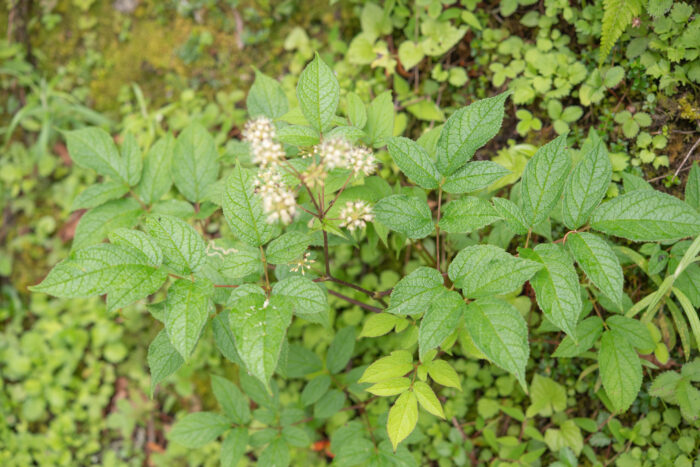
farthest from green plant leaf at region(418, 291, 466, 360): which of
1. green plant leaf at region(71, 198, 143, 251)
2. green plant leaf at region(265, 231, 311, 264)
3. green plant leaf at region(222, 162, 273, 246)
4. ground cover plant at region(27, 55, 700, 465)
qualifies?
green plant leaf at region(71, 198, 143, 251)

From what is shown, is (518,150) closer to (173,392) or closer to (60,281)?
(60,281)

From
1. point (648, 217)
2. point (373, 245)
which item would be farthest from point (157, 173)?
point (648, 217)

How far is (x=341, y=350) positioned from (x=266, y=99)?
1250mm

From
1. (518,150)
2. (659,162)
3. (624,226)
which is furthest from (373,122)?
(659,162)

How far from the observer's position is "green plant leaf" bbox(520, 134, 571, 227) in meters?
1.38

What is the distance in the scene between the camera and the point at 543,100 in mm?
2211

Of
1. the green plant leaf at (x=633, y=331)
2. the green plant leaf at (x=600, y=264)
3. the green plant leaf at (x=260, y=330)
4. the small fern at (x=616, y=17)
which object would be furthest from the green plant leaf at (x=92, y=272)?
the small fern at (x=616, y=17)

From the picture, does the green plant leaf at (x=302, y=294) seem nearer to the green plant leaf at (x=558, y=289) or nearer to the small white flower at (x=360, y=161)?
the small white flower at (x=360, y=161)

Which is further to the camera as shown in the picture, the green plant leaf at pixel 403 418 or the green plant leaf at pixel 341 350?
the green plant leaf at pixel 341 350

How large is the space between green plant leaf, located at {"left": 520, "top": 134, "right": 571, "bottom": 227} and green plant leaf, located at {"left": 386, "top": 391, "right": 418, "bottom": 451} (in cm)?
75

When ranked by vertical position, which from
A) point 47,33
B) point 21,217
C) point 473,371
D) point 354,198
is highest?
point 47,33

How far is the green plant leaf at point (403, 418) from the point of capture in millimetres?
1415

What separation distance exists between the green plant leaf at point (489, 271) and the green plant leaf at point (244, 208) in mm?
644

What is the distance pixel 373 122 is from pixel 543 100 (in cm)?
102
